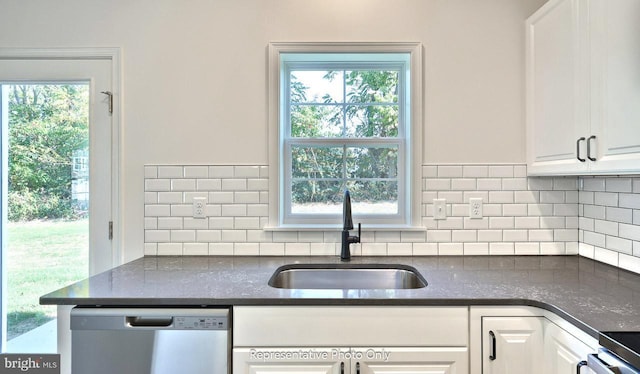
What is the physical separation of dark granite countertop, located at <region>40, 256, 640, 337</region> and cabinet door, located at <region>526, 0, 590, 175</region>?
49 cm

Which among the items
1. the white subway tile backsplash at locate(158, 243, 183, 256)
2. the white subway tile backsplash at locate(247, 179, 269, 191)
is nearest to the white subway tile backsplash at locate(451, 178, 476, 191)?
the white subway tile backsplash at locate(247, 179, 269, 191)

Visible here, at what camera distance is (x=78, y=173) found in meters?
2.02

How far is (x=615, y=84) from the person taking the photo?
1359 millimetres

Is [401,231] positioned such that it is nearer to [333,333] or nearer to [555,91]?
[333,333]

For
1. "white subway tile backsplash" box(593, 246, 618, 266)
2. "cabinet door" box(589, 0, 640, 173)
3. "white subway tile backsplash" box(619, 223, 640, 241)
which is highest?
"cabinet door" box(589, 0, 640, 173)

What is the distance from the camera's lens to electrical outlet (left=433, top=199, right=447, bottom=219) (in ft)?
6.64

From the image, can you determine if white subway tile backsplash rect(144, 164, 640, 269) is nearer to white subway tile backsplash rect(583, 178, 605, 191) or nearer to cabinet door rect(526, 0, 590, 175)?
white subway tile backsplash rect(583, 178, 605, 191)

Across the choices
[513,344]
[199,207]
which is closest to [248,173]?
[199,207]

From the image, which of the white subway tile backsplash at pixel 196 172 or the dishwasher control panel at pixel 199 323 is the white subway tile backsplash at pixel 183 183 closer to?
the white subway tile backsplash at pixel 196 172

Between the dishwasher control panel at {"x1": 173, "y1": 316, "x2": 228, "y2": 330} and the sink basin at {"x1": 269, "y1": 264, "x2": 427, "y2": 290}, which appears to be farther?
the sink basin at {"x1": 269, "y1": 264, "x2": 427, "y2": 290}

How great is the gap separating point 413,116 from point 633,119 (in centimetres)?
96

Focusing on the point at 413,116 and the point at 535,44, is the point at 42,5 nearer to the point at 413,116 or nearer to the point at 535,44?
the point at 413,116

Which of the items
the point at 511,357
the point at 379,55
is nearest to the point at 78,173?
the point at 379,55

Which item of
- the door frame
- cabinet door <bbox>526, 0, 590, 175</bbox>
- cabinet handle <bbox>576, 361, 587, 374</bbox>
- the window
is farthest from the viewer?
the window
